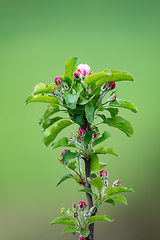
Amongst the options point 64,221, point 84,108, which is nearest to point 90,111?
point 84,108

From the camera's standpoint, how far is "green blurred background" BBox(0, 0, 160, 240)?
236cm

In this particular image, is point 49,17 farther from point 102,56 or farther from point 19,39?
point 102,56

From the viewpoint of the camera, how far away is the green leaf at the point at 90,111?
123 centimetres

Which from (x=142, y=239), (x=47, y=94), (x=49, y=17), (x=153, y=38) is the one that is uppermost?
(x=49, y=17)

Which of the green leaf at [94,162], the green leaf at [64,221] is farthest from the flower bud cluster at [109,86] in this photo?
the green leaf at [64,221]

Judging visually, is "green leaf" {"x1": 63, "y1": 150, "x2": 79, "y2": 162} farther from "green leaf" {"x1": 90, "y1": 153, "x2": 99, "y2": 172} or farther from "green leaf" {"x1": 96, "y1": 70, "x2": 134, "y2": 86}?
"green leaf" {"x1": 96, "y1": 70, "x2": 134, "y2": 86}

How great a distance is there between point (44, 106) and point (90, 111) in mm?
1345

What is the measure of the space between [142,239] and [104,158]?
2.29ft

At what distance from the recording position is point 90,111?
1.25 m

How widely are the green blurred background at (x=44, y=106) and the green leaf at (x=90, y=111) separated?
3.92 ft

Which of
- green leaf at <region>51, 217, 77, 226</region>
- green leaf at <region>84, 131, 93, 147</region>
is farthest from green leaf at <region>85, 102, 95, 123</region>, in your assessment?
green leaf at <region>51, 217, 77, 226</region>

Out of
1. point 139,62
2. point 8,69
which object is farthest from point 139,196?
point 8,69

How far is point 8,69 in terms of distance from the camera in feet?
8.48

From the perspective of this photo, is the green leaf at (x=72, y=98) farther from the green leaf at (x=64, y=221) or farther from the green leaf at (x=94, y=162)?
the green leaf at (x=64, y=221)
